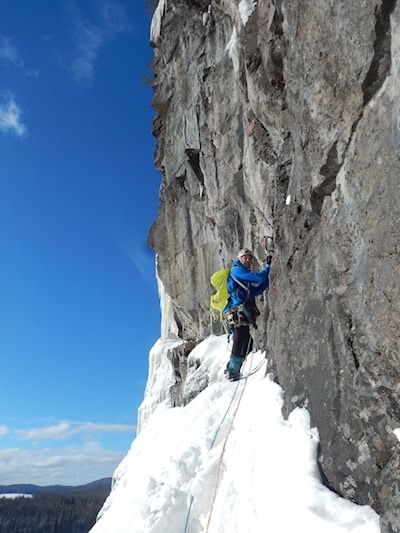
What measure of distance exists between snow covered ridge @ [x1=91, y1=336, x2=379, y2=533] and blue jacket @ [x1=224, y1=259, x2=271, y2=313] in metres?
1.34

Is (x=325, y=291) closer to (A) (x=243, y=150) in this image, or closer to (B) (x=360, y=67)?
(B) (x=360, y=67)

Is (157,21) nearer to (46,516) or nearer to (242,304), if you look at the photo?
(242,304)

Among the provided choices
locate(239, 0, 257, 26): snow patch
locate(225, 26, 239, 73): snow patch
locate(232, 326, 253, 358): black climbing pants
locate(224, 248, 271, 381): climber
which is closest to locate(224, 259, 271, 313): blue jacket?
locate(224, 248, 271, 381): climber

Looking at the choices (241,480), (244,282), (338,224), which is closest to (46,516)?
(244,282)

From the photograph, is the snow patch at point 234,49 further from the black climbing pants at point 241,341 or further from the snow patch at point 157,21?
the black climbing pants at point 241,341

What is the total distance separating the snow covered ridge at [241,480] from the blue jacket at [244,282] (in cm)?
134

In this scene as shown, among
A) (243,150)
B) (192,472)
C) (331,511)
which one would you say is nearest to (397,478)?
Answer: (331,511)

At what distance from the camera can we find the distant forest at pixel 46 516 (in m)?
90.7

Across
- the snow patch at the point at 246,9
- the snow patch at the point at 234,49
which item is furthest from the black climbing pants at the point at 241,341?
the snow patch at the point at 234,49

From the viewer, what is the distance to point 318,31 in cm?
424

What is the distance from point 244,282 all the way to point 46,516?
112 metres

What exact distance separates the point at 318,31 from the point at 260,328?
4.32 metres

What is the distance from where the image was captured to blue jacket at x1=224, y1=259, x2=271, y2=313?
22.6 feet

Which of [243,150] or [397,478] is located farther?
[243,150]
